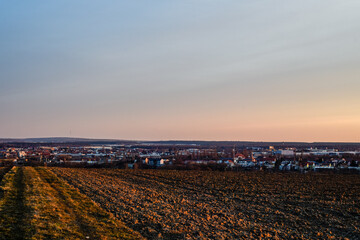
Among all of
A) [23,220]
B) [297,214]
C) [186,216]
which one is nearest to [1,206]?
[23,220]

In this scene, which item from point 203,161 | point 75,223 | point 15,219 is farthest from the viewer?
point 203,161

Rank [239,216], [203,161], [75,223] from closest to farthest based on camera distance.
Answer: [75,223] → [239,216] → [203,161]

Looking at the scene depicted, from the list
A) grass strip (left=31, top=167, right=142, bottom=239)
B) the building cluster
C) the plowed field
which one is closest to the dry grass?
grass strip (left=31, top=167, right=142, bottom=239)

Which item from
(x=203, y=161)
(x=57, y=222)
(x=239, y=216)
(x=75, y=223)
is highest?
(x=57, y=222)

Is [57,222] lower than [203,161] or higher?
higher

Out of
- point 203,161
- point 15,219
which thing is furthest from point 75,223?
point 203,161

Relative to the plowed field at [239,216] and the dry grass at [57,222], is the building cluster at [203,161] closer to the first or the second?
the plowed field at [239,216]

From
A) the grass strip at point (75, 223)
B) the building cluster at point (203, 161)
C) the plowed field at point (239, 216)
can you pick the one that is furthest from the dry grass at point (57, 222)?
the building cluster at point (203, 161)

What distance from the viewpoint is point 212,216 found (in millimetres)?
13656

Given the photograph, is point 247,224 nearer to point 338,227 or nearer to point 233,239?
point 233,239

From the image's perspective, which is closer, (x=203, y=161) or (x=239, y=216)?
(x=239, y=216)

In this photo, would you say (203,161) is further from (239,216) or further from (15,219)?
(15,219)

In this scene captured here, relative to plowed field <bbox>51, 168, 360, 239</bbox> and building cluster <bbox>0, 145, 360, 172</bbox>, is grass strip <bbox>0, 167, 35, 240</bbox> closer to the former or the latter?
plowed field <bbox>51, 168, 360, 239</bbox>

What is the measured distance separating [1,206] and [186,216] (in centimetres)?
791
